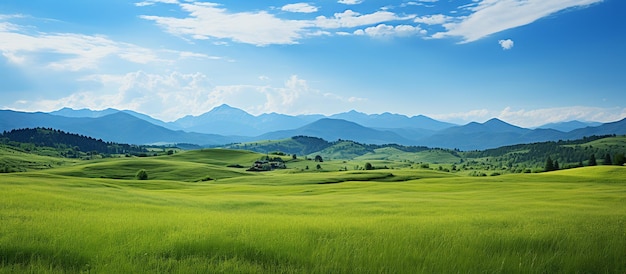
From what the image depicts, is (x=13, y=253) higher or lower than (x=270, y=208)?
higher

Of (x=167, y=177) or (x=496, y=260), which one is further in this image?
(x=167, y=177)

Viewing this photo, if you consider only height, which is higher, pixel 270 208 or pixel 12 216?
pixel 12 216

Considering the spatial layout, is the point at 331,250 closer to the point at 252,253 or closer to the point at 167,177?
the point at 252,253

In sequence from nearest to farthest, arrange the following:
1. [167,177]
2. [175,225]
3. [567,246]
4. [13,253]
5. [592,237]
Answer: [13,253]
[567,246]
[592,237]
[175,225]
[167,177]

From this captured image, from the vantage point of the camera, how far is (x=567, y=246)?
13125 millimetres

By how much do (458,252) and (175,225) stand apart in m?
9.90

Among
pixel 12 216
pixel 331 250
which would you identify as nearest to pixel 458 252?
pixel 331 250

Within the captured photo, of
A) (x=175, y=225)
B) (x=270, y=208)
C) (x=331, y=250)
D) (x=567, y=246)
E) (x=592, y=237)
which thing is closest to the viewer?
(x=331, y=250)

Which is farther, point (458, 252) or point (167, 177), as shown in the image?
point (167, 177)

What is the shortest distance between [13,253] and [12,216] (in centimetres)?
665

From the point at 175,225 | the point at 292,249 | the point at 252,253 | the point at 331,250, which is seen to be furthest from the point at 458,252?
the point at 175,225

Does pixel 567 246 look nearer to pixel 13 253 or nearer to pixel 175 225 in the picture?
pixel 175 225

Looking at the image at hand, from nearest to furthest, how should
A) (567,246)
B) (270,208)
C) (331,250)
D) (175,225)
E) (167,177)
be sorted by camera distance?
(331,250), (567,246), (175,225), (270,208), (167,177)

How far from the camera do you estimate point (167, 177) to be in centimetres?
15312
